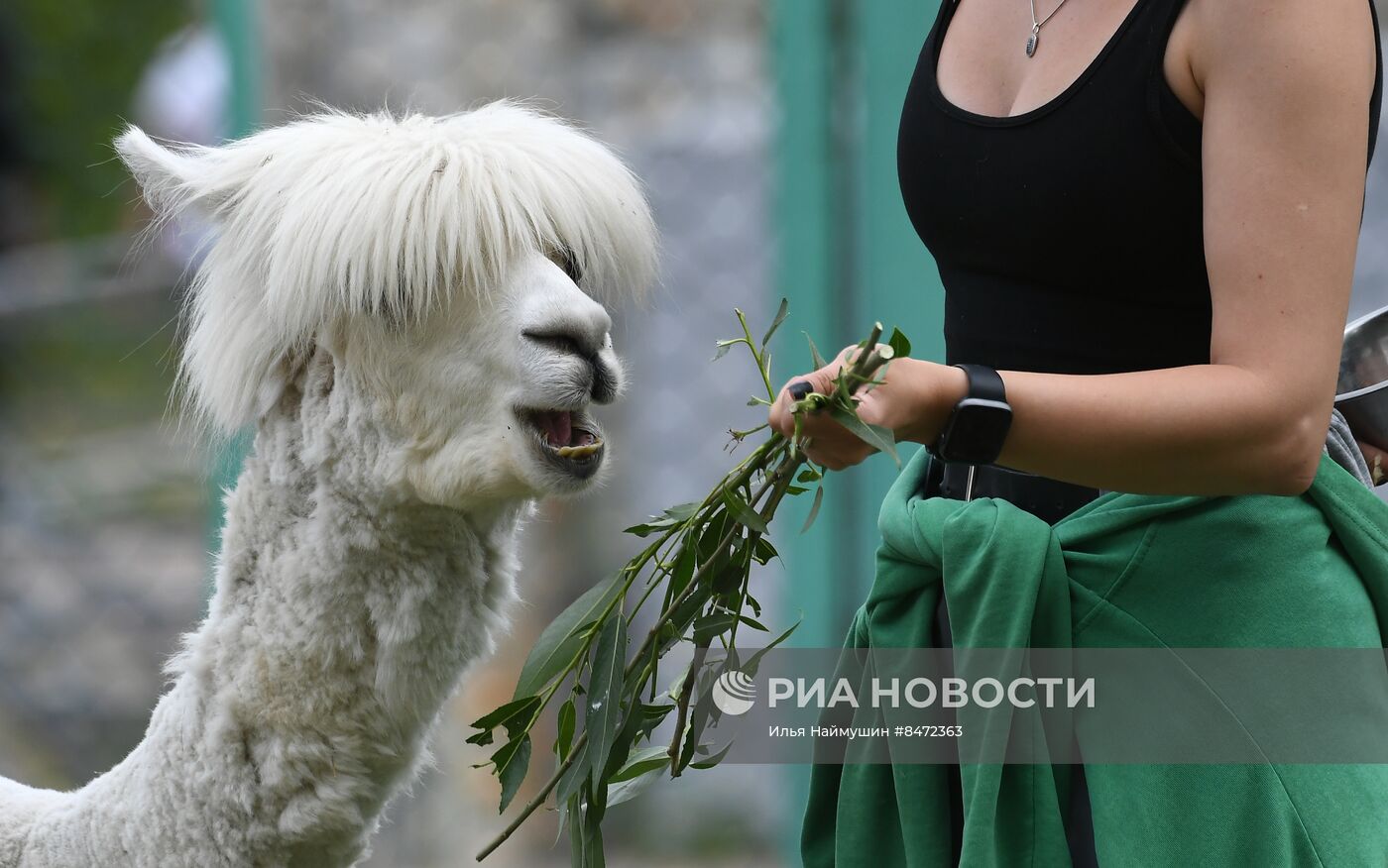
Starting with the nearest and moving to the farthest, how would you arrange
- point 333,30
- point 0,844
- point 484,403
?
point 484,403, point 0,844, point 333,30

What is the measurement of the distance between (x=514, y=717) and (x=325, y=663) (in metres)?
0.20

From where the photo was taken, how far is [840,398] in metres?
1.18

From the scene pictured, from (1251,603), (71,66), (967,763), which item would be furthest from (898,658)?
(71,66)

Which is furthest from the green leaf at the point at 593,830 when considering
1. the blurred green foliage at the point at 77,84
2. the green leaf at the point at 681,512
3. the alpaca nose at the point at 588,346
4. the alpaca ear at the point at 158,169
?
the blurred green foliage at the point at 77,84

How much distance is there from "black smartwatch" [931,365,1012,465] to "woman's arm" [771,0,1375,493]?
1cm

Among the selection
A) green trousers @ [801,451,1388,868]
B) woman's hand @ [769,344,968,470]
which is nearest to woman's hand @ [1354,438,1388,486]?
green trousers @ [801,451,1388,868]

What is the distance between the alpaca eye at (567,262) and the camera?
1501 mm

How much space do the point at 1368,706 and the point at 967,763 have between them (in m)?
0.36

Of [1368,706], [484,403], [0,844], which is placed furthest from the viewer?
[0,844]

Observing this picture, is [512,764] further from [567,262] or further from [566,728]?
[567,262]

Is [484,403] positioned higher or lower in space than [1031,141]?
lower

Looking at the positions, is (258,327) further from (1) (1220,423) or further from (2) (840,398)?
(1) (1220,423)

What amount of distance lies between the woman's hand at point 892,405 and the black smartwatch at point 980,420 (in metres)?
0.01

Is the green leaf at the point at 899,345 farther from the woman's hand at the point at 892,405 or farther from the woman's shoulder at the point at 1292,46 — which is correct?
Result: the woman's shoulder at the point at 1292,46
